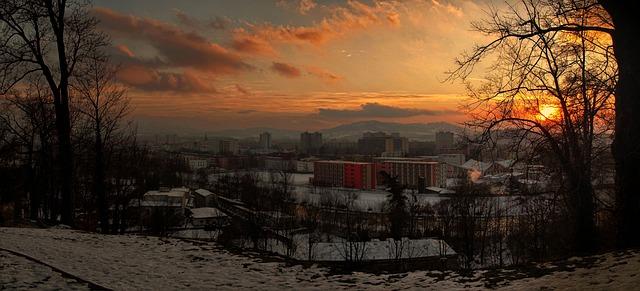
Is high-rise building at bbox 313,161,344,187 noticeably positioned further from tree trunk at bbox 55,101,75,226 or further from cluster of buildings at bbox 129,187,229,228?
tree trunk at bbox 55,101,75,226

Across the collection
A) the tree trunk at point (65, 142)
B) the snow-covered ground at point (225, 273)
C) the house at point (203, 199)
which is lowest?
the house at point (203, 199)

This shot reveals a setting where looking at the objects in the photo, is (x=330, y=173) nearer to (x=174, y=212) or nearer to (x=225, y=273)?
(x=174, y=212)

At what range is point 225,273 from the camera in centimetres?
924

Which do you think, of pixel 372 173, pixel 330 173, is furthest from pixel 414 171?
pixel 330 173

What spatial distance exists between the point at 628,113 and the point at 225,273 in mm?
9264

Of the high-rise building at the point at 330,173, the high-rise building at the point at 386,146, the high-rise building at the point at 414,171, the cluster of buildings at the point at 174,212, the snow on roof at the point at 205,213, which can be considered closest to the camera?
the cluster of buildings at the point at 174,212

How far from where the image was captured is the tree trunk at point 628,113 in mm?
9430

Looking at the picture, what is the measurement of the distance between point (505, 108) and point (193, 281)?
949 cm

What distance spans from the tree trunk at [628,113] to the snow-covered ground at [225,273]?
1556mm

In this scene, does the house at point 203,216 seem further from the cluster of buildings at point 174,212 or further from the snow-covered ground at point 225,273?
the snow-covered ground at point 225,273

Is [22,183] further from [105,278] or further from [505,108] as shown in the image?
[505,108]

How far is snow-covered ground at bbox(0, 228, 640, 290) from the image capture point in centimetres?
735

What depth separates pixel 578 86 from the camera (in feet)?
38.1

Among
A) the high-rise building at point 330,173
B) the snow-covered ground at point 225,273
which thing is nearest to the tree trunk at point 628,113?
the snow-covered ground at point 225,273
